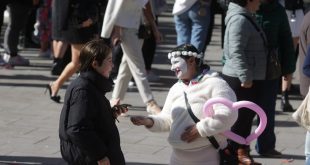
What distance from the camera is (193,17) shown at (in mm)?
10664

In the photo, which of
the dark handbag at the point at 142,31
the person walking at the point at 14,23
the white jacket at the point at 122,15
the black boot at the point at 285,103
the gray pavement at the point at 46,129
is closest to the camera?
the gray pavement at the point at 46,129

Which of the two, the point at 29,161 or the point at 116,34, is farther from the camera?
the point at 116,34

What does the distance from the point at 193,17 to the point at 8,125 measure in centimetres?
273

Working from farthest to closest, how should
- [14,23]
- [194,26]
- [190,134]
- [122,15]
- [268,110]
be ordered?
1. [14,23]
2. [194,26]
3. [122,15]
4. [268,110]
5. [190,134]

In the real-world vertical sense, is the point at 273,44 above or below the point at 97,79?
below

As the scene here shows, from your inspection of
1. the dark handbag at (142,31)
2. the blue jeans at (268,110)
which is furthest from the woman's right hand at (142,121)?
the dark handbag at (142,31)

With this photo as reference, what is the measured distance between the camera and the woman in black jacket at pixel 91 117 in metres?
A: 5.18

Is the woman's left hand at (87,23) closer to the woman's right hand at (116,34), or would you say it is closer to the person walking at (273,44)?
the woman's right hand at (116,34)

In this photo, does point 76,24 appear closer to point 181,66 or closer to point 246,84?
point 246,84

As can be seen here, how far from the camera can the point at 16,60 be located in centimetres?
1337

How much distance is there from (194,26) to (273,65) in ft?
10.1

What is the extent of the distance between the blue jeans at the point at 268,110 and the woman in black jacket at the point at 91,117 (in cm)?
272

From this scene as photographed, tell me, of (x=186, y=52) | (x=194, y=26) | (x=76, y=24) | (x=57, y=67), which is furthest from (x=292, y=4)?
(x=186, y=52)

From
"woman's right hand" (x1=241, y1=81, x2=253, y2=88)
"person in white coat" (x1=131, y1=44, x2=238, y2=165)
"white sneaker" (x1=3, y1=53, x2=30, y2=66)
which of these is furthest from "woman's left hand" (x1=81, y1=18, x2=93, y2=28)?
"person in white coat" (x1=131, y1=44, x2=238, y2=165)
